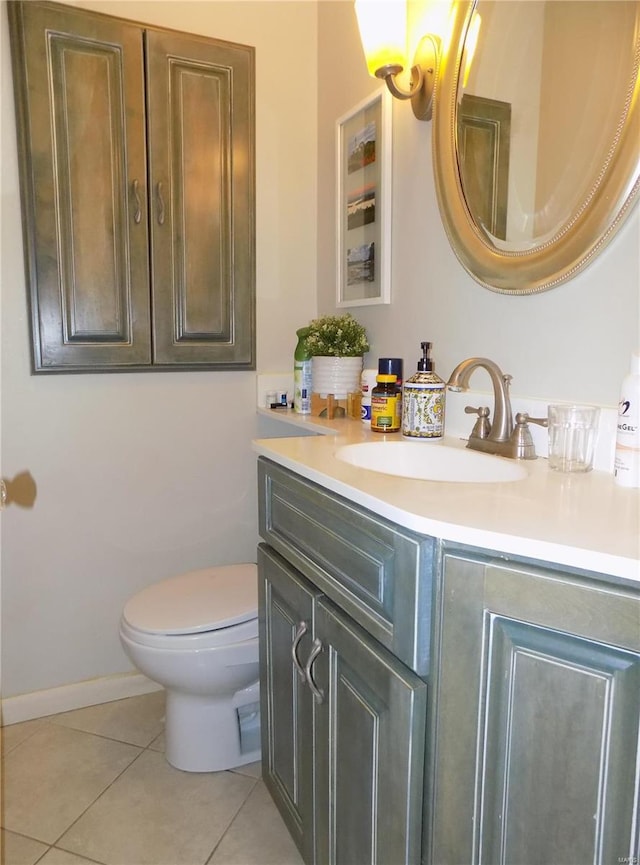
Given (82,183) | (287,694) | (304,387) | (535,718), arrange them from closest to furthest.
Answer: (535,718) < (287,694) < (82,183) < (304,387)

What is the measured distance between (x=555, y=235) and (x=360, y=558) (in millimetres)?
659

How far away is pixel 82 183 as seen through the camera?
5.47 ft

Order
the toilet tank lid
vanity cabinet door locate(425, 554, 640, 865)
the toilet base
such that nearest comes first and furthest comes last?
1. vanity cabinet door locate(425, 554, 640, 865)
2. the toilet tank lid
3. the toilet base

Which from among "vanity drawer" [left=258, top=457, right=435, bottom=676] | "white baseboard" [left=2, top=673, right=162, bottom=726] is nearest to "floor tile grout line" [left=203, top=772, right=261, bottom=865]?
"white baseboard" [left=2, top=673, right=162, bottom=726]

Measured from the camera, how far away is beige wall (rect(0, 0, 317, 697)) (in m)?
1.71

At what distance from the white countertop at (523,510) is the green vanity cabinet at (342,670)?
1.3 inches

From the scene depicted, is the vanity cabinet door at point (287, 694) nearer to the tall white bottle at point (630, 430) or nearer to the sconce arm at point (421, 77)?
the tall white bottle at point (630, 430)

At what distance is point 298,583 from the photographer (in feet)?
3.68

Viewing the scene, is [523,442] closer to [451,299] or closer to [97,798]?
[451,299]

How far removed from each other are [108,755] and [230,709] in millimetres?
391

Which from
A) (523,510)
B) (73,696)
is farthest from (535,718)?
(73,696)

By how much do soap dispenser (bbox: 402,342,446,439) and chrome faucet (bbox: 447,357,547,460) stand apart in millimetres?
100

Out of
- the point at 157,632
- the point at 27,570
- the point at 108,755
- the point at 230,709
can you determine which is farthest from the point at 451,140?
the point at 108,755

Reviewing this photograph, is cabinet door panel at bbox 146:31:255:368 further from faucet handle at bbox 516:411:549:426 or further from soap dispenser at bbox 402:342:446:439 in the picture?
faucet handle at bbox 516:411:549:426
